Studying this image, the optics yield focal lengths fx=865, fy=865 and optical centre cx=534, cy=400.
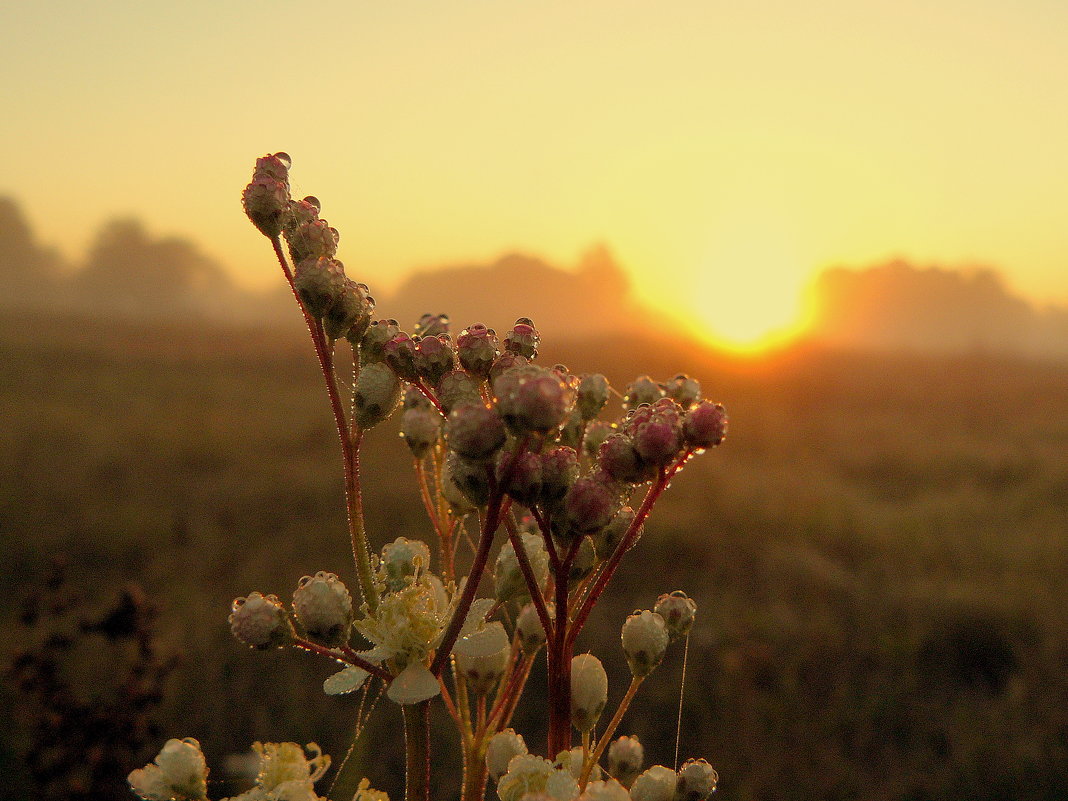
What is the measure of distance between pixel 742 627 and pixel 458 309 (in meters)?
71.2

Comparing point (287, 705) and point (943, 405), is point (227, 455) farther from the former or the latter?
point (943, 405)

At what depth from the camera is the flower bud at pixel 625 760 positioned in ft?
3.37

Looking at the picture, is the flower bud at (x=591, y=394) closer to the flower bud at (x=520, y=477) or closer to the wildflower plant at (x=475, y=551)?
the wildflower plant at (x=475, y=551)

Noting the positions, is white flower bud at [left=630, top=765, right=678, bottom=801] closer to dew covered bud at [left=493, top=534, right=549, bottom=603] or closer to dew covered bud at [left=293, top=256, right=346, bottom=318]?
dew covered bud at [left=493, top=534, right=549, bottom=603]

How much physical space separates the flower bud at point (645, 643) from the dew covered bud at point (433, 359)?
1.19 ft

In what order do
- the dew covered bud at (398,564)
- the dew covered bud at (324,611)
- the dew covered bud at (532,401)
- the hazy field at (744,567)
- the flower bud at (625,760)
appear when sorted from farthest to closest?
the hazy field at (744,567) → the flower bud at (625,760) → the dew covered bud at (398,564) → the dew covered bud at (324,611) → the dew covered bud at (532,401)

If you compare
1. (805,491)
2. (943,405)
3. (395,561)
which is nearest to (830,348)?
(943,405)

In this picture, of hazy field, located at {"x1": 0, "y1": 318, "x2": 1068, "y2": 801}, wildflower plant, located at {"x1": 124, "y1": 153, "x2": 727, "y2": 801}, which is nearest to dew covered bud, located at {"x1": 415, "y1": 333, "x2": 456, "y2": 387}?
A: wildflower plant, located at {"x1": 124, "y1": 153, "x2": 727, "y2": 801}

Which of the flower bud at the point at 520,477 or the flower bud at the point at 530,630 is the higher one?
the flower bud at the point at 520,477

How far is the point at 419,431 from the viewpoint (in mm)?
941

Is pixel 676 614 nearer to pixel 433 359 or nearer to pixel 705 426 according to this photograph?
pixel 705 426

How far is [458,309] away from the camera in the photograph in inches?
2977

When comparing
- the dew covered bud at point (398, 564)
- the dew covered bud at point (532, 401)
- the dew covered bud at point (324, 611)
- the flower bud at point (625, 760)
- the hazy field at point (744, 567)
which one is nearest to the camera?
the dew covered bud at point (532, 401)

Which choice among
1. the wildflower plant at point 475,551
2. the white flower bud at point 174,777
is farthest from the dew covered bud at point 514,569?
the white flower bud at point 174,777
